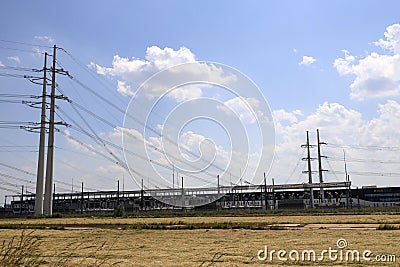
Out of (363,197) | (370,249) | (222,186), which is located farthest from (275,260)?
(363,197)

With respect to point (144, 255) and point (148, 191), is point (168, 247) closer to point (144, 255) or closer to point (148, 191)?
point (144, 255)

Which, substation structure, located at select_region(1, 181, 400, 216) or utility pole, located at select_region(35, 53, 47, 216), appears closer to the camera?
utility pole, located at select_region(35, 53, 47, 216)

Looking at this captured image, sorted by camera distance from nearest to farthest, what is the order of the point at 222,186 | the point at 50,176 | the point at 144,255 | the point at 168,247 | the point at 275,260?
the point at 275,260 < the point at 144,255 < the point at 168,247 < the point at 50,176 < the point at 222,186

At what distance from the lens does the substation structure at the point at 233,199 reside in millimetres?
115550

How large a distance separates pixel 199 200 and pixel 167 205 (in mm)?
14817

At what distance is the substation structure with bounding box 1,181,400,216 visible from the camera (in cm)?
11555

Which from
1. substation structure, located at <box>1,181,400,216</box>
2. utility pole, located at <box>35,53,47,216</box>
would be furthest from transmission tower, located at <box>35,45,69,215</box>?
substation structure, located at <box>1,181,400,216</box>

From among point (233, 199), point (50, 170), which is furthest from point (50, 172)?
point (233, 199)

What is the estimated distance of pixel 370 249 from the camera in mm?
17297

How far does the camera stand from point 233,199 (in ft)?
420

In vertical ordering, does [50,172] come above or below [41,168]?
below

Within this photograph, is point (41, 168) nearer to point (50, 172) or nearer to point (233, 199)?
point (50, 172)

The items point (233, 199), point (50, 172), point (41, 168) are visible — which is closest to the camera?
point (41, 168)

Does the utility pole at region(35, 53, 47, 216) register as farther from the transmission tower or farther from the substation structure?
the substation structure
